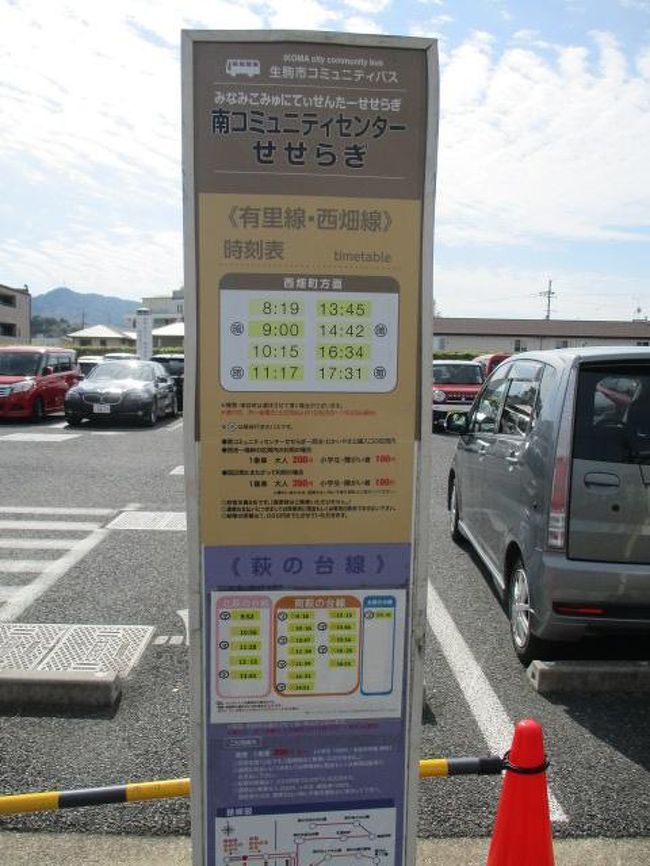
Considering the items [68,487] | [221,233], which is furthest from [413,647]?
[68,487]

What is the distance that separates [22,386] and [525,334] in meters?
49.4

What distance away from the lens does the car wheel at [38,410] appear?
16.8 m

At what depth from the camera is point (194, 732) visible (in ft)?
7.21

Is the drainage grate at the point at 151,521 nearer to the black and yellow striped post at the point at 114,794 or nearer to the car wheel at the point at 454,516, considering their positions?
the car wheel at the point at 454,516

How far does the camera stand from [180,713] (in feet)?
12.0

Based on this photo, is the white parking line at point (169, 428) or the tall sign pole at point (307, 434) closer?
the tall sign pole at point (307, 434)

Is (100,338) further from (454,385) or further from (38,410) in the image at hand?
(454,385)

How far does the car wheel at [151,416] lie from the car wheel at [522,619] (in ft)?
43.3

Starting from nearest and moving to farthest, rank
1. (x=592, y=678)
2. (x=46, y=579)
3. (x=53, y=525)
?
1. (x=592, y=678)
2. (x=46, y=579)
3. (x=53, y=525)

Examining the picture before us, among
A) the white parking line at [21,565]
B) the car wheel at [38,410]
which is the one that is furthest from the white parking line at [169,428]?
the white parking line at [21,565]

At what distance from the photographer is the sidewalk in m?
2.67

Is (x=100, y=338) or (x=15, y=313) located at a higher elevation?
(x=15, y=313)

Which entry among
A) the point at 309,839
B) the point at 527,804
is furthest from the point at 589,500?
the point at 309,839

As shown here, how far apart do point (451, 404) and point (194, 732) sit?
15020 mm
